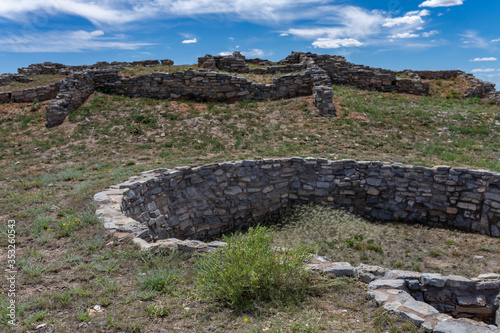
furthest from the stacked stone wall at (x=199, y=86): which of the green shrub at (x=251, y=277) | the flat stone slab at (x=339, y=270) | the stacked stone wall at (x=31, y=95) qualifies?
the green shrub at (x=251, y=277)

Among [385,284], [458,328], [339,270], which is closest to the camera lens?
[458,328]

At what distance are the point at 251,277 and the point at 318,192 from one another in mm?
7407

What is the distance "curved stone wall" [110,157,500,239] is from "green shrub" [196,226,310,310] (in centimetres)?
488

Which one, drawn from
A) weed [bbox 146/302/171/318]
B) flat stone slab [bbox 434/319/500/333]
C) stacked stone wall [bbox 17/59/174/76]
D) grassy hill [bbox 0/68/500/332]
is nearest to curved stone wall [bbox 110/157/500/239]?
grassy hill [bbox 0/68/500/332]

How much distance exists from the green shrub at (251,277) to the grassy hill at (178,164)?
0.17 metres

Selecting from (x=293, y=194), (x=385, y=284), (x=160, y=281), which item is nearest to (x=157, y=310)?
(x=160, y=281)

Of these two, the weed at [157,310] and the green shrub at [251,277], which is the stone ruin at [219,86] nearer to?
the green shrub at [251,277]

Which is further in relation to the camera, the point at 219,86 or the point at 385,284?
the point at 219,86

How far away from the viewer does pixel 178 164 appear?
35.9 ft

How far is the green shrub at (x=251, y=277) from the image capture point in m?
4.43

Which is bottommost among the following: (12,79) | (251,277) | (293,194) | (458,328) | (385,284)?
(293,194)

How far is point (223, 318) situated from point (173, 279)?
44.0 inches

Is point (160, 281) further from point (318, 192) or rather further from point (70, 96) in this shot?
point (70, 96)

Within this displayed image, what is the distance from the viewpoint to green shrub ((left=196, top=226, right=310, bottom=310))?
14.5 ft
